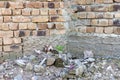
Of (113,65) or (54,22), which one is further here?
(54,22)

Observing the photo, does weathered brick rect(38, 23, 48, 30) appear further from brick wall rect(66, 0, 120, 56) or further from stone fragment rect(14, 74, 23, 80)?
stone fragment rect(14, 74, 23, 80)

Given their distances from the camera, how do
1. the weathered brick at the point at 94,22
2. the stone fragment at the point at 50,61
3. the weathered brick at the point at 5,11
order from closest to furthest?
1. the stone fragment at the point at 50,61
2. the weathered brick at the point at 5,11
3. the weathered brick at the point at 94,22

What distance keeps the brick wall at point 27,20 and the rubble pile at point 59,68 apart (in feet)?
0.75

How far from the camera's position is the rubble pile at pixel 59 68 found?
265 centimetres

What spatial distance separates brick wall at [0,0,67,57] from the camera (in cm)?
291

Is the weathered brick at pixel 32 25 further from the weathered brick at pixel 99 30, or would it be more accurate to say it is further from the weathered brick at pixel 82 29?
the weathered brick at pixel 99 30

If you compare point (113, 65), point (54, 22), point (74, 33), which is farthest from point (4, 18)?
point (113, 65)

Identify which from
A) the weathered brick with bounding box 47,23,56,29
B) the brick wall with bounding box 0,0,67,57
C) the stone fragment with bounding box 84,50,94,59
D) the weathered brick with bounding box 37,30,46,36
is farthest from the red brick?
the weathered brick with bounding box 37,30,46,36

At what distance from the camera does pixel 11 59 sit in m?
2.94

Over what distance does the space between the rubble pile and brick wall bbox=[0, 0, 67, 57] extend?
0.75 ft

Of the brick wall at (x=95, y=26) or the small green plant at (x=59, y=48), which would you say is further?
the small green plant at (x=59, y=48)

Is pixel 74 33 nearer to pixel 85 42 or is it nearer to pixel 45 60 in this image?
pixel 85 42

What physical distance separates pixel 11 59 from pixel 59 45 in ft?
1.84

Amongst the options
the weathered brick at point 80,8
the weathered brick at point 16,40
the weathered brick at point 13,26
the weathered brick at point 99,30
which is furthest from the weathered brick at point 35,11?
the weathered brick at point 99,30
